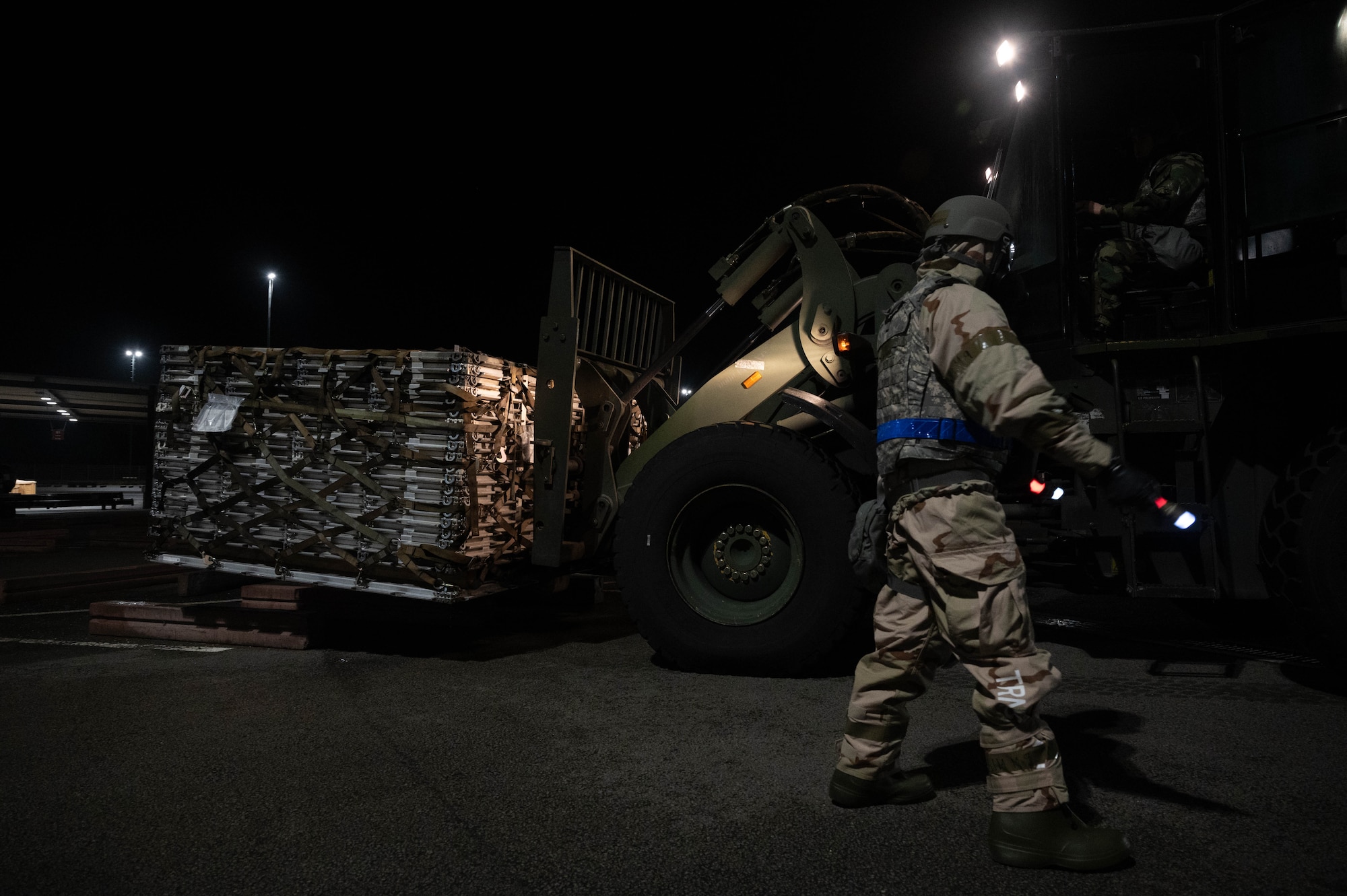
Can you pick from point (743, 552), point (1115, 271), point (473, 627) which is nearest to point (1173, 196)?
point (1115, 271)

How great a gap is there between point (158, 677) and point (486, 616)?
1.88 metres

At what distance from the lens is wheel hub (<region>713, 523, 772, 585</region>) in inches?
185

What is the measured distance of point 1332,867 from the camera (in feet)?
7.52

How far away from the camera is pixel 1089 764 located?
3.11 m

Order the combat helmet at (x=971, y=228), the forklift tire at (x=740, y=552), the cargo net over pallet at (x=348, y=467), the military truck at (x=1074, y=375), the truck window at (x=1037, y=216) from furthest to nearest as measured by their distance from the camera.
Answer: the cargo net over pallet at (x=348, y=467) → the truck window at (x=1037, y=216) → the forklift tire at (x=740, y=552) → the military truck at (x=1074, y=375) → the combat helmet at (x=971, y=228)

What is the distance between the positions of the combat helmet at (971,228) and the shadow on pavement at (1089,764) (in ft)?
5.96

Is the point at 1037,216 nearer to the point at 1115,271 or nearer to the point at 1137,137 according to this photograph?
the point at 1115,271

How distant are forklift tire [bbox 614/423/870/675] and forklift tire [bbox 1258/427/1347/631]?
1.88m

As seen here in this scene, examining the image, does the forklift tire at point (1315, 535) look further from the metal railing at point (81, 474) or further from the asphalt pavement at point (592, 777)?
the metal railing at point (81, 474)

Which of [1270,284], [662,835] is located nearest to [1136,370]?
[1270,284]

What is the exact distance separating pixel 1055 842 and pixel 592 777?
1.55m

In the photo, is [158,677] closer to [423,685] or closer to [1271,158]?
[423,685]

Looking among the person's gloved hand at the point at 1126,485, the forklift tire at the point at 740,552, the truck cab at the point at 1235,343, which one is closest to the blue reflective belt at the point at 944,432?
the person's gloved hand at the point at 1126,485

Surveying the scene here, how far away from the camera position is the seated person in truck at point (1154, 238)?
433cm
